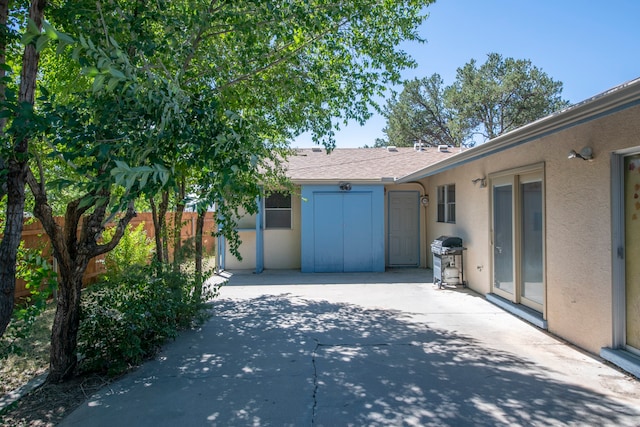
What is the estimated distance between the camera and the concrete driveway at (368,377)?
353cm

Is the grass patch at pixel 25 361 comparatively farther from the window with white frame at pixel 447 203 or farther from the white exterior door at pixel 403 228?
the white exterior door at pixel 403 228

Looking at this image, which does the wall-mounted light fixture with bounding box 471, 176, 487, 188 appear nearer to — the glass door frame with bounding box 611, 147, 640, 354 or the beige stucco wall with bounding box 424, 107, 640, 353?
the beige stucco wall with bounding box 424, 107, 640, 353

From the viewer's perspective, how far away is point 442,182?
11.1 meters

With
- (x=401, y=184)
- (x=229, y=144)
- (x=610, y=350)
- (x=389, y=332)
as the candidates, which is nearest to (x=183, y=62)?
(x=229, y=144)

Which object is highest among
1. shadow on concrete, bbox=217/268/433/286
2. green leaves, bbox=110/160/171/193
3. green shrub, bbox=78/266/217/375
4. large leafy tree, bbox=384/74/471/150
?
large leafy tree, bbox=384/74/471/150

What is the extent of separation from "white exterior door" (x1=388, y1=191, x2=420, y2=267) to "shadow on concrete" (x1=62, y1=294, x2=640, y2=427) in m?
6.89

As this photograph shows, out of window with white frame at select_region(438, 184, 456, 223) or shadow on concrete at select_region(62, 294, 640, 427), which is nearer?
shadow on concrete at select_region(62, 294, 640, 427)

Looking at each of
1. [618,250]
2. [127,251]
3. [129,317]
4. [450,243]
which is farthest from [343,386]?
[127,251]

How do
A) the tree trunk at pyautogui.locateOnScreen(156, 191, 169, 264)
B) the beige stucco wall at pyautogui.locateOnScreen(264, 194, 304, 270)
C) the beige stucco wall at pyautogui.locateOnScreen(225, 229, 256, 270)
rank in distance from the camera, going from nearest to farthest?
the tree trunk at pyautogui.locateOnScreen(156, 191, 169, 264), the beige stucco wall at pyautogui.locateOnScreen(225, 229, 256, 270), the beige stucco wall at pyautogui.locateOnScreen(264, 194, 304, 270)

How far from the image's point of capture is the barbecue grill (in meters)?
9.27

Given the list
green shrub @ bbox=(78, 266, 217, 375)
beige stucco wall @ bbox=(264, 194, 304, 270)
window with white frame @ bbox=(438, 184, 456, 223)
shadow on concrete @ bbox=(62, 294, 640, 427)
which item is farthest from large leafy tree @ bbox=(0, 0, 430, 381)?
window with white frame @ bbox=(438, 184, 456, 223)

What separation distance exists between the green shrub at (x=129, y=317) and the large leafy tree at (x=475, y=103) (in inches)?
876

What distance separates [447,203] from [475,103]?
16760 mm

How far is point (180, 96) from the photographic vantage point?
3.07 metres
